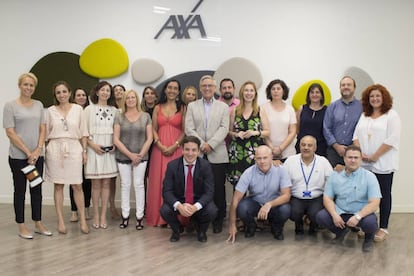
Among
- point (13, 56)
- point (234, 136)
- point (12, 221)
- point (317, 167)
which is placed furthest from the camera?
point (13, 56)

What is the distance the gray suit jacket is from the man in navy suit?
261mm

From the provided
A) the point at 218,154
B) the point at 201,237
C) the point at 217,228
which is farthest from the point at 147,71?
the point at 201,237

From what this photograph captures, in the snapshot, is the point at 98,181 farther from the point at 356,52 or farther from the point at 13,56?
the point at 356,52

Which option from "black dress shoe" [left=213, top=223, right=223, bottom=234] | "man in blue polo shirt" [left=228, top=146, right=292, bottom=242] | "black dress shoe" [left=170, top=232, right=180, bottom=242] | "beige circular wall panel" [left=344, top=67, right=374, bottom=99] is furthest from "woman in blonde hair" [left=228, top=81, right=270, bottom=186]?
"beige circular wall panel" [left=344, top=67, right=374, bottom=99]

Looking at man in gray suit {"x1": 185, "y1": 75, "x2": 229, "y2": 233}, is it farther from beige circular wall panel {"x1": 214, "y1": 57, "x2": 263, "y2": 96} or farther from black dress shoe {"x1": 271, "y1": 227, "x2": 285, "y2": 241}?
beige circular wall panel {"x1": 214, "y1": 57, "x2": 263, "y2": 96}

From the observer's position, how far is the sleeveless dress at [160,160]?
4070 mm

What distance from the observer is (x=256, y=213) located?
365 cm

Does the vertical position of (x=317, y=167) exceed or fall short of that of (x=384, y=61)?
it falls short

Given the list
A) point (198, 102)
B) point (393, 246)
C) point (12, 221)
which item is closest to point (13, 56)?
point (12, 221)

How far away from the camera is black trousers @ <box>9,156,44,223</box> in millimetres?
3607

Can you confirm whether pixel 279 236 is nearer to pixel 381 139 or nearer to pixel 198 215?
pixel 198 215

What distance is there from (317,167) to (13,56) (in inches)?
166

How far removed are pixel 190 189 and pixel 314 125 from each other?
144 centimetres

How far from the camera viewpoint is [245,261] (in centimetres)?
307
